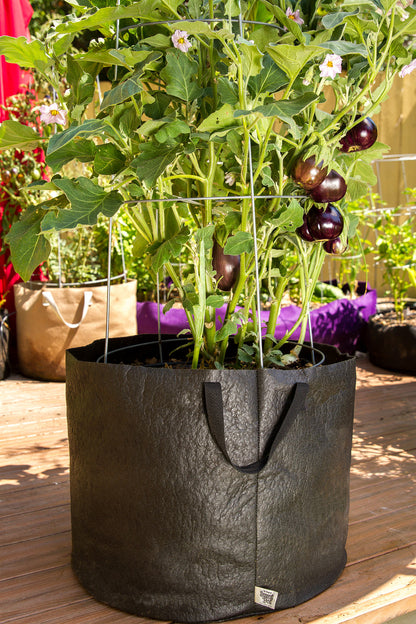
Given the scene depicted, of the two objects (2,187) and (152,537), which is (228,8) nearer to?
(152,537)

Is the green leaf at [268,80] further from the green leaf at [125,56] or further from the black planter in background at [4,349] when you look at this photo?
the black planter in background at [4,349]

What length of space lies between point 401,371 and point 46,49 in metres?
1.99

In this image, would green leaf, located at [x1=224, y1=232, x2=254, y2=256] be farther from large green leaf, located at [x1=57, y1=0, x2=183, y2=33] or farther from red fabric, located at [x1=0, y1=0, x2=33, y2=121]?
red fabric, located at [x1=0, y1=0, x2=33, y2=121]

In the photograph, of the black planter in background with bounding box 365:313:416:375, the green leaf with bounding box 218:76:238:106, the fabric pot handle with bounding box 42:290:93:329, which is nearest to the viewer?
the green leaf with bounding box 218:76:238:106

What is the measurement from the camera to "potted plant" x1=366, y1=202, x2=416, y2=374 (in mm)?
2523

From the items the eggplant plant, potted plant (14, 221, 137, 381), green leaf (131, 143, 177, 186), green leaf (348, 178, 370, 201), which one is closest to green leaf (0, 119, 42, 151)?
the eggplant plant

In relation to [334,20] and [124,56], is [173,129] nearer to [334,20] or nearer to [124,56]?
[124,56]

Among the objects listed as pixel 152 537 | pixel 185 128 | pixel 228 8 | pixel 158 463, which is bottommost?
pixel 152 537

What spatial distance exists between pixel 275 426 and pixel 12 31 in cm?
247

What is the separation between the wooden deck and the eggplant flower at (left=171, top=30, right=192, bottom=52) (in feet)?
2.84

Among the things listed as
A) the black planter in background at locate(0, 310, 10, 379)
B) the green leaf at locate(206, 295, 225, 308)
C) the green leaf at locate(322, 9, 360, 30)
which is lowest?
the black planter in background at locate(0, 310, 10, 379)

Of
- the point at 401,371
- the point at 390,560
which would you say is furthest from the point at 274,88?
the point at 401,371

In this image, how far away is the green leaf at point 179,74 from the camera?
3.00ft

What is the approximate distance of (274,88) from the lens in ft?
3.03
